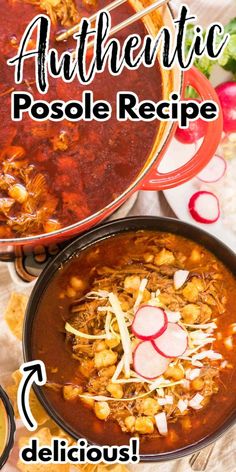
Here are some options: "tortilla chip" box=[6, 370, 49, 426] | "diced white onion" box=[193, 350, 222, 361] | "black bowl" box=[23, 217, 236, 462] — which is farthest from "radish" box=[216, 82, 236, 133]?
"tortilla chip" box=[6, 370, 49, 426]

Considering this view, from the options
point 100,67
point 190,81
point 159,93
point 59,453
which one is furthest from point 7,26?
point 59,453

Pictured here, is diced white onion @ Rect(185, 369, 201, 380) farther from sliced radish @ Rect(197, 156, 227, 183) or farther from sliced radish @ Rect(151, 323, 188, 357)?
sliced radish @ Rect(197, 156, 227, 183)

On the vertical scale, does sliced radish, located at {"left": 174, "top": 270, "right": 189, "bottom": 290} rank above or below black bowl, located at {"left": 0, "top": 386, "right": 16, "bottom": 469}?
above

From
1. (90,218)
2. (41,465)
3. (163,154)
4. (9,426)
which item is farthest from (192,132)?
(41,465)

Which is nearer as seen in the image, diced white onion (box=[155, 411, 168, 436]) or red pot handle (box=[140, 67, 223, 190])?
red pot handle (box=[140, 67, 223, 190])

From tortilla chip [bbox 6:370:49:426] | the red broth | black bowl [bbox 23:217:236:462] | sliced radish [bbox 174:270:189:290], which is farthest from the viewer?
tortilla chip [bbox 6:370:49:426]

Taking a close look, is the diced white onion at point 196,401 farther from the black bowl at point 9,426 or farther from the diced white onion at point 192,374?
the black bowl at point 9,426

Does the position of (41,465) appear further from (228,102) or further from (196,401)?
(228,102)
